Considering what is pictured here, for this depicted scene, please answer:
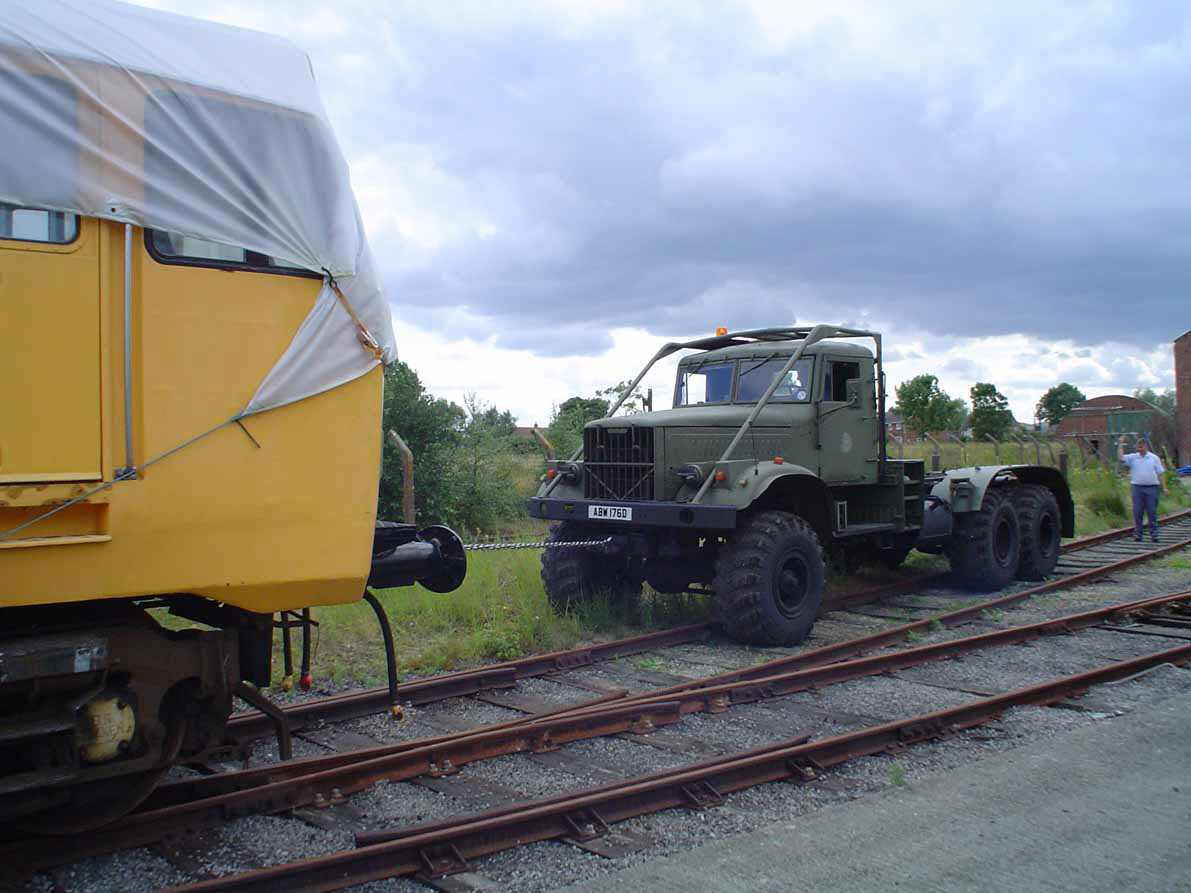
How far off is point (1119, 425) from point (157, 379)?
47.0 meters

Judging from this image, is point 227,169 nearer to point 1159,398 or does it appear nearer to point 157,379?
point 157,379

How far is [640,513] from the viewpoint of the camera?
8.50m

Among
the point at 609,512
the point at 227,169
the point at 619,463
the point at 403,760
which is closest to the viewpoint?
the point at 227,169

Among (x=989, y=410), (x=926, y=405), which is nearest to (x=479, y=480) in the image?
(x=926, y=405)

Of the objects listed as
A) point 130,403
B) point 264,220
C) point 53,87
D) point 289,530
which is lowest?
point 289,530

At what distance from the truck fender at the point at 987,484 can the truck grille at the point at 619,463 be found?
422 centimetres

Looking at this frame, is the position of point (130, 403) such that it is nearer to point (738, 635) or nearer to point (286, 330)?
point (286, 330)

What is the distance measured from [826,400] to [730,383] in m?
0.98

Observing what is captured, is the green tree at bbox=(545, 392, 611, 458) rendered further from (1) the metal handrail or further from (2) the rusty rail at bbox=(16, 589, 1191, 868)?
(2) the rusty rail at bbox=(16, 589, 1191, 868)

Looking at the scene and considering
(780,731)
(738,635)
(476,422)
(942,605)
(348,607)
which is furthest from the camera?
(476,422)

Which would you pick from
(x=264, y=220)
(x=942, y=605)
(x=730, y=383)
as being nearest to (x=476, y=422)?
(x=730, y=383)

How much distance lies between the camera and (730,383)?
1005 cm

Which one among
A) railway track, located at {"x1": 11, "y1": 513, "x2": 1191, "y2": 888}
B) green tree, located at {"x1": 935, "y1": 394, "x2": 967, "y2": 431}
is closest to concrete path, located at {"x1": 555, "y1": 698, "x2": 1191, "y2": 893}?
railway track, located at {"x1": 11, "y1": 513, "x2": 1191, "y2": 888}

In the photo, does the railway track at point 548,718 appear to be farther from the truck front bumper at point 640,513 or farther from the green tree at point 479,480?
the green tree at point 479,480
